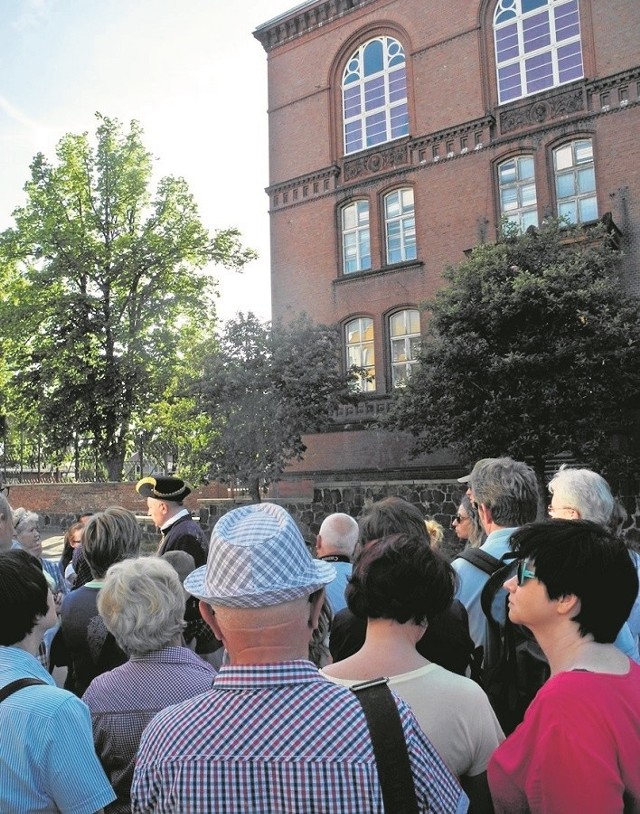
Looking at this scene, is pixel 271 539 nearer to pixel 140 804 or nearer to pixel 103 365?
pixel 140 804

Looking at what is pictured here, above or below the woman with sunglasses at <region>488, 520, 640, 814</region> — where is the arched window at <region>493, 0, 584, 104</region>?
above

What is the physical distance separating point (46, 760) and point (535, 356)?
13.5 metres

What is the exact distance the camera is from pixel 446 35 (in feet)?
69.7

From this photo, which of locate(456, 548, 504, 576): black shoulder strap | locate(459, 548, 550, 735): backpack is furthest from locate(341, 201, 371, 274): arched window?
locate(459, 548, 550, 735): backpack

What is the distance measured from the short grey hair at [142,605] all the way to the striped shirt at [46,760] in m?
0.65

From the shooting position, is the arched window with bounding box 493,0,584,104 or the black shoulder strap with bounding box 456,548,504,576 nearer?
the black shoulder strap with bounding box 456,548,504,576

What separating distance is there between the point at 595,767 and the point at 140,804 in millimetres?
1142

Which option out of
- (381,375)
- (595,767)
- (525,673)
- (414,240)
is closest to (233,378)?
(381,375)

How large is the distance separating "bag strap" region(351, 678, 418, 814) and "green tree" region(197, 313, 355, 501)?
16.3 m

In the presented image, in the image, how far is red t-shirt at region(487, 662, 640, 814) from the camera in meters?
1.76

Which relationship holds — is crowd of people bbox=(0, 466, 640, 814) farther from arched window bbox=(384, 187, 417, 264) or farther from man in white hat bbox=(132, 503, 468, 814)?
arched window bbox=(384, 187, 417, 264)

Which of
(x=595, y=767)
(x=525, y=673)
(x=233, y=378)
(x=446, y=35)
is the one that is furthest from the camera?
(x=446, y=35)

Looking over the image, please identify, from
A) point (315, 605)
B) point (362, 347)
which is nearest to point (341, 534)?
point (315, 605)

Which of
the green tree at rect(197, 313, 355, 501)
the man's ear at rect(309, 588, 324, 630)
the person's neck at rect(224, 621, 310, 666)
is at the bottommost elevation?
the person's neck at rect(224, 621, 310, 666)
